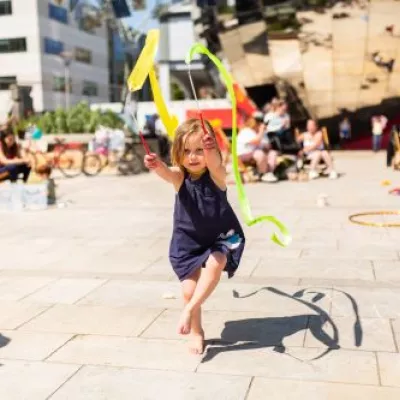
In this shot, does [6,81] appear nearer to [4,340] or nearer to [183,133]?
[4,340]

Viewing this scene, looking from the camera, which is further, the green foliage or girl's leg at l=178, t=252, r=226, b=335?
the green foliage

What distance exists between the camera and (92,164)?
1805 centimetres

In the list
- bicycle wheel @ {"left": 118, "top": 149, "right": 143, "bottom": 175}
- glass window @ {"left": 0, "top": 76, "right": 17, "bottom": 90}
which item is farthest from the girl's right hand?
glass window @ {"left": 0, "top": 76, "right": 17, "bottom": 90}

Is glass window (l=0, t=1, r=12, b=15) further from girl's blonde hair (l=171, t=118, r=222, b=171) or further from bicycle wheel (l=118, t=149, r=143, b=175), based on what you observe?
girl's blonde hair (l=171, t=118, r=222, b=171)

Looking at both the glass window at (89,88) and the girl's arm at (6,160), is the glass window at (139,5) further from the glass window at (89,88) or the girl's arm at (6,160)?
the glass window at (89,88)

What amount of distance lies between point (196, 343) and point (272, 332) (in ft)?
2.12

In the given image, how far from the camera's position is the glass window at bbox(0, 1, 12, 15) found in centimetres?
5788

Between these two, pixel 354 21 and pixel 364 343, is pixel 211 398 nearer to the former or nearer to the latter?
pixel 364 343

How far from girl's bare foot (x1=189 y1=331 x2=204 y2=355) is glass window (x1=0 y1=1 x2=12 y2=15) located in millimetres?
59697

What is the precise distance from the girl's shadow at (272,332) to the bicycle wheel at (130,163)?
1313cm

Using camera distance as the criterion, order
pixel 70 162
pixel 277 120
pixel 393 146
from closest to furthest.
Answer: pixel 277 120
pixel 393 146
pixel 70 162

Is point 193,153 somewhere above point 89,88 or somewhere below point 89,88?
below

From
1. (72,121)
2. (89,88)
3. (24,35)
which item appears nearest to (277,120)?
(72,121)

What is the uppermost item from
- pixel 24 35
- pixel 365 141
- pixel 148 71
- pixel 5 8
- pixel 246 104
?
pixel 5 8
